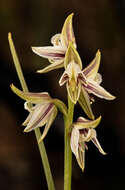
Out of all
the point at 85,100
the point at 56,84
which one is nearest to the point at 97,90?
the point at 85,100

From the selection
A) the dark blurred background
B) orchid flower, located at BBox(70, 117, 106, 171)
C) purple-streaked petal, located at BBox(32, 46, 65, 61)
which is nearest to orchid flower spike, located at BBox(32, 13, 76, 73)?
purple-streaked petal, located at BBox(32, 46, 65, 61)

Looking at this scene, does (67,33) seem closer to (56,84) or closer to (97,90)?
(97,90)

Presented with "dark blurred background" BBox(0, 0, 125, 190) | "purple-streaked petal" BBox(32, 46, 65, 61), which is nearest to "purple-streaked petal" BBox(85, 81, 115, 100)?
"purple-streaked petal" BBox(32, 46, 65, 61)

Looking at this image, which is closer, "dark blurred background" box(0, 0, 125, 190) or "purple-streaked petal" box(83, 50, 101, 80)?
"purple-streaked petal" box(83, 50, 101, 80)

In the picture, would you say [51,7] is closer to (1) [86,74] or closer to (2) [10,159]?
(2) [10,159]

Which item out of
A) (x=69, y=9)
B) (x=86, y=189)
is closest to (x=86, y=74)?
(x=69, y=9)

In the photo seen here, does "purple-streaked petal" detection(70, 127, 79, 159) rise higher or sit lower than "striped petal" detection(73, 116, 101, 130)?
lower

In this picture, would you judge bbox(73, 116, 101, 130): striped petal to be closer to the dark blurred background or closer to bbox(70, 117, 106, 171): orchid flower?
bbox(70, 117, 106, 171): orchid flower
